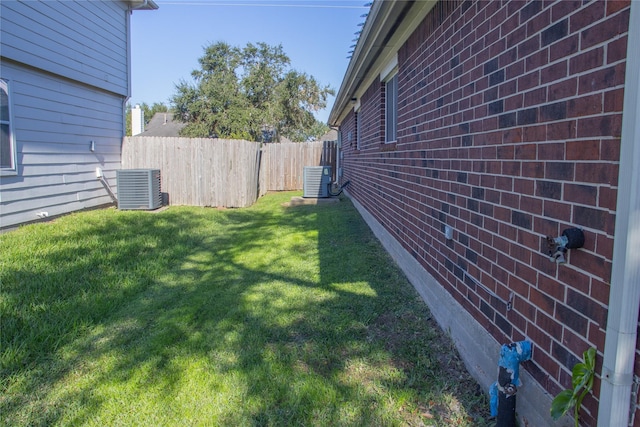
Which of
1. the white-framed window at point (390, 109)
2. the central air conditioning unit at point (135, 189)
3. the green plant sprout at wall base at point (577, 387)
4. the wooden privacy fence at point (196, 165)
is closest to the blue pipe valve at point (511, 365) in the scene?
the green plant sprout at wall base at point (577, 387)

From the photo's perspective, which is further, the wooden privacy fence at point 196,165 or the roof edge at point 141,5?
the wooden privacy fence at point 196,165

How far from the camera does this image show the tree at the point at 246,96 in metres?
30.2

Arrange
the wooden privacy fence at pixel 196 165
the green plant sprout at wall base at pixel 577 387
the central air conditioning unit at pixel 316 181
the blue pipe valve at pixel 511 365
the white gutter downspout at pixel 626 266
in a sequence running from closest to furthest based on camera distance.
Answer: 1. the white gutter downspout at pixel 626 266
2. the green plant sprout at wall base at pixel 577 387
3. the blue pipe valve at pixel 511 365
4. the wooden privacy fence at pixel 196 165
5. the central air conditioning unit at pixel 316 181

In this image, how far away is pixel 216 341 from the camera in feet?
10.3

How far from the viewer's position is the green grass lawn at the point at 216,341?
7.70 feet

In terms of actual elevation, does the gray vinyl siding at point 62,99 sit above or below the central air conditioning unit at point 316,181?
above

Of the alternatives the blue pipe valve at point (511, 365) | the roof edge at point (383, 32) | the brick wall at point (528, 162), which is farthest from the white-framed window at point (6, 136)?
the blue pipe valve at point (511, 365)

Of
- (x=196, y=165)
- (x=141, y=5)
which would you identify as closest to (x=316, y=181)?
(x=196, y=165)

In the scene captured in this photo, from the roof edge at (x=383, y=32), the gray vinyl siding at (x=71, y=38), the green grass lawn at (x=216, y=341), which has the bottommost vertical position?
the green grass lawn at (x=216, y=341)

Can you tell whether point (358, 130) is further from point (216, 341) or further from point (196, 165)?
point (216, 341)

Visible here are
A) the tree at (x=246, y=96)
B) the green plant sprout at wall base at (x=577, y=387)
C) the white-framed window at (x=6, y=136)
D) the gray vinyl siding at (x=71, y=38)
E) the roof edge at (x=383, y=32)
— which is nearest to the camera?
the green plant sprout at wall base at (x=577, y=387)

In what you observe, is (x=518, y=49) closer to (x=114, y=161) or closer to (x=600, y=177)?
(x=600, y=177)

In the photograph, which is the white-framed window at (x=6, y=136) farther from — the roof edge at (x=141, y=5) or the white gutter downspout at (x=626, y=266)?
the white gutter downspout at (x=626, y=266)

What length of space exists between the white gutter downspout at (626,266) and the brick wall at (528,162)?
0.18 ft
